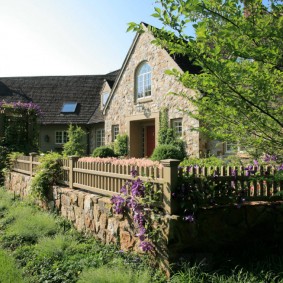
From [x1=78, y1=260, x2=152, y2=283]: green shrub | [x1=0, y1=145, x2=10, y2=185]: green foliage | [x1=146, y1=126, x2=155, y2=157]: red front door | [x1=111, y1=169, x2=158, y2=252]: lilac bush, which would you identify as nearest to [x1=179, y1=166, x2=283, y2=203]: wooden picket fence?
[x1=111, y1=169, x2=158, y2=252]: lilac bush

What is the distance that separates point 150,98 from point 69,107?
11806mm

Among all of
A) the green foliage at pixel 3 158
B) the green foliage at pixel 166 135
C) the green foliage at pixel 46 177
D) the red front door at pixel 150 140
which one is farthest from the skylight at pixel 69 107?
the green foliage at pixel 46 177

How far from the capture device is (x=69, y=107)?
2742 cm

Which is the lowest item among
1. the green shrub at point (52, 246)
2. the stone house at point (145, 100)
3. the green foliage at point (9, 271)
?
the green foliage at point (9, 271)

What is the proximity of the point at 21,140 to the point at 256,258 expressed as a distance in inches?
489

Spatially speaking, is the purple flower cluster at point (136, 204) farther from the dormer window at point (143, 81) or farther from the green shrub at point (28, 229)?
the dormer window at point (143, 81)

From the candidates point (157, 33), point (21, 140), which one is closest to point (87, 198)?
point (157, 33)

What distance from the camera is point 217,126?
150 inches

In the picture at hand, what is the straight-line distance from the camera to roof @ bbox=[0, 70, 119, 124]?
26.8 meters

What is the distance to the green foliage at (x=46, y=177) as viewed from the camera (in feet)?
27.5

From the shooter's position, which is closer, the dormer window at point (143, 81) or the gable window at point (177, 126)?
the gable window at point (177, 126)

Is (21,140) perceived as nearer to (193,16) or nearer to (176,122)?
(176,122)

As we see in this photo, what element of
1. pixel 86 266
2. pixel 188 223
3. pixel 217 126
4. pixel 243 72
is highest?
pixel 243 72

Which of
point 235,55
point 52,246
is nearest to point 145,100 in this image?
point 52,246
